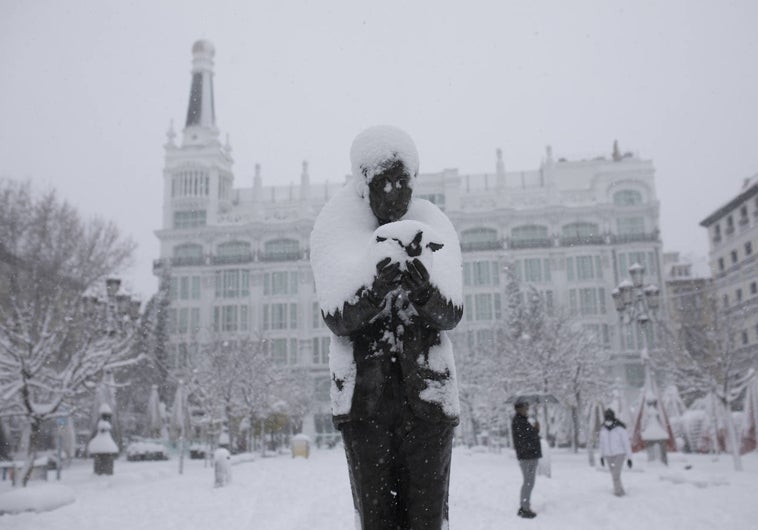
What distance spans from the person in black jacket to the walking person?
8.14 ft

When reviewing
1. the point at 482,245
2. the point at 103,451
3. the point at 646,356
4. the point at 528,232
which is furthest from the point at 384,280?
the point at 528,232

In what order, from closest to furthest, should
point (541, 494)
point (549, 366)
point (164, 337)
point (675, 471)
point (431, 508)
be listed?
point (431, 508), point (541, 494), point (675, 471), point (549, 366), point (164, 337)

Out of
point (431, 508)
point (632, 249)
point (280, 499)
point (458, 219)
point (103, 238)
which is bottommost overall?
point (280, 499)

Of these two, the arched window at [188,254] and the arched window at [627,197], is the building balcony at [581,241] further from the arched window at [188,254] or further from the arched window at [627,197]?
the arched window at [188,254]

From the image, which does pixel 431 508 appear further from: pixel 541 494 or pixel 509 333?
pixel 509 333

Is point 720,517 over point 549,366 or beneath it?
beneath

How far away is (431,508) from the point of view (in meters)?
2.42

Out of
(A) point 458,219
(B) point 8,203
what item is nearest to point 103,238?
(B) point 8,203

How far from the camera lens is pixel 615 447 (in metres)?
11.9

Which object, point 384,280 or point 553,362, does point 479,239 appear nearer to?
point 553,362

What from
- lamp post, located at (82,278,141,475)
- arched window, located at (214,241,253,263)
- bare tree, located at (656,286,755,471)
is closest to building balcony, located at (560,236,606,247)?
bare tree, located at (656,286,755,471)

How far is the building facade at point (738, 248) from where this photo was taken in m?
45.7

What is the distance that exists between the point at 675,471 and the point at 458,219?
46.2 metres

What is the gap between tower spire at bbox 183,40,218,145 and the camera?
2527 inches
